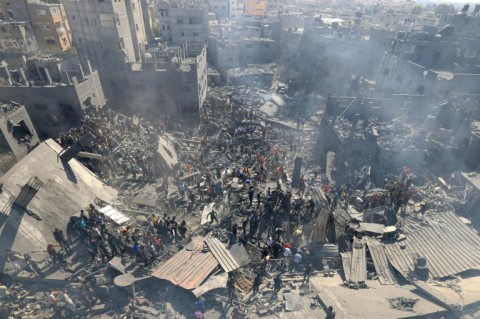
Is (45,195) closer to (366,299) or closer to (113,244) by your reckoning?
(113,244)

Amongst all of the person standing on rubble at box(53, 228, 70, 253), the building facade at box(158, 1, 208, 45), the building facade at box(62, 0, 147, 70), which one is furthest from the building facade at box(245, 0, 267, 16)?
the person standing on rubble at box(53, 228, 70, 253)

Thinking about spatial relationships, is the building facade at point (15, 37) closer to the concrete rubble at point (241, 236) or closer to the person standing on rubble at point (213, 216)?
the concrete rubble at point (241, 236)

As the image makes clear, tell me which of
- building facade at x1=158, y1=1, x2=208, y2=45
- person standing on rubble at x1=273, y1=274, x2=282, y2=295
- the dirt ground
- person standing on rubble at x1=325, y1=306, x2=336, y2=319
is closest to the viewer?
person standing on rubble at x1=325, y1=306, x2=336, y2=319

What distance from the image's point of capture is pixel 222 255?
42.9 ft

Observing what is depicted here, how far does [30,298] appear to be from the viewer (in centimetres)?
1220

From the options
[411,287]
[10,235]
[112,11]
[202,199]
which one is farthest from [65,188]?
[112,11]

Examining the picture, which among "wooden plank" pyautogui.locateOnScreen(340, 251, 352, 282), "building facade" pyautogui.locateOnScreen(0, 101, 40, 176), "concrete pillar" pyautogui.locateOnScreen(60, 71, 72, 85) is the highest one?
"concrete pillar" pyautogui.locateOnScreen(60, 71, 72, 85)

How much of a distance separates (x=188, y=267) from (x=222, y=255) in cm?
162

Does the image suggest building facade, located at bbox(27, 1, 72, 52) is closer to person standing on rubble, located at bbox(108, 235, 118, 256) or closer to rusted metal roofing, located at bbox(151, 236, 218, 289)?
person standing on rubble, located at bbox(108, 235, 118, 256)

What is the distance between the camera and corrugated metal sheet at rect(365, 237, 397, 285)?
12.4 meters

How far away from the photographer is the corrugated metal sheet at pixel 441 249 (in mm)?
12602

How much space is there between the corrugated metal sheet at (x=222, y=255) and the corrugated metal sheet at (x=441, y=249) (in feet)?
24.1

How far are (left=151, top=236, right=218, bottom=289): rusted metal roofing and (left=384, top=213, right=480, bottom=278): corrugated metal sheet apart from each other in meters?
8.53

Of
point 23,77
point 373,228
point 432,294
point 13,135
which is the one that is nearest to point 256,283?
point 373,228
